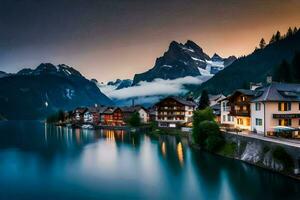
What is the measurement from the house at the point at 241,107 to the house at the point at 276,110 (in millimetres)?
4098

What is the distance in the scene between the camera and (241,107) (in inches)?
2547

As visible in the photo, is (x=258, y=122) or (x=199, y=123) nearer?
(x=258, y=122)

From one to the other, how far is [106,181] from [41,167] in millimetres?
17134

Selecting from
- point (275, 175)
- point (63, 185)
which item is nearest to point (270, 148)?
point (275, 175)

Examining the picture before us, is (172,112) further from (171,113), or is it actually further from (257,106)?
(257,106)

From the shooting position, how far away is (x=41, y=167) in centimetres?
5412

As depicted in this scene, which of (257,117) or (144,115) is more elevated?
(257,117)

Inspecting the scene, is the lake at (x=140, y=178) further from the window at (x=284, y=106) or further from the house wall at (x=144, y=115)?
the house wall at (x=144, y=115)

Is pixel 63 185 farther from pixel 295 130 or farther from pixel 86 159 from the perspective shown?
pixel 295 130

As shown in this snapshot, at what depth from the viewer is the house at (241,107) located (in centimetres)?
6200

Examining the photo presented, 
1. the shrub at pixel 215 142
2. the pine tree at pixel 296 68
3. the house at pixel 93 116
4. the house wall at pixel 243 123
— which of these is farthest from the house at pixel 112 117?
the shrub at pixel 215 142

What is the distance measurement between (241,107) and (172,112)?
65.8 meters

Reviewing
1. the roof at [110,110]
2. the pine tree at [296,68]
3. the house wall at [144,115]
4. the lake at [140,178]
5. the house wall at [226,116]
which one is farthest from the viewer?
the roof at [110,110]

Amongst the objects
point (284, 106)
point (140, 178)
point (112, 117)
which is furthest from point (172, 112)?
point (140, 178)
